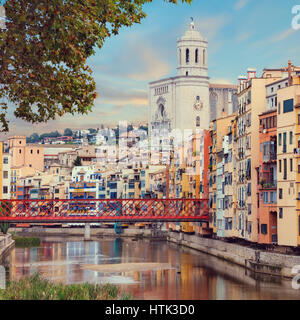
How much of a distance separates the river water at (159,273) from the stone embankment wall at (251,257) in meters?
0.77

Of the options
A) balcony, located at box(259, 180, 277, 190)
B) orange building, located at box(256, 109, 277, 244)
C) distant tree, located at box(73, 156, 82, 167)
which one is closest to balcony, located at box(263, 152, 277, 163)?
orange building, located at box(256, 109, 277, 244)

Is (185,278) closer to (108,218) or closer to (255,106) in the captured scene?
(255,106)

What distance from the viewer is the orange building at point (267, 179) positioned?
179 feet

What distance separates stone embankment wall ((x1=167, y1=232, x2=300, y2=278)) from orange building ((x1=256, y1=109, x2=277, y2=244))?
183 cm

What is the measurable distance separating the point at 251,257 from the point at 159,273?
24.6 ft

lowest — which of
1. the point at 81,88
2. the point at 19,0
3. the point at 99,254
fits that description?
the point at 99,254

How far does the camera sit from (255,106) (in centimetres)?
5866

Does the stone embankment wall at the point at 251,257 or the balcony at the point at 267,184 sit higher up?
the balcony at the point at 267,184

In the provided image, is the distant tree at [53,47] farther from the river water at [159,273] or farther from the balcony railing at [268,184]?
the balcony railing at [268,184]

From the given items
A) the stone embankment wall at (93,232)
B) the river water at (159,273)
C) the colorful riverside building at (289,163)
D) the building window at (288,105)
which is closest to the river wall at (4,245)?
the river water at (159,273)

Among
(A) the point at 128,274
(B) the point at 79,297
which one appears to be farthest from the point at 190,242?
(B) the point at 79,297

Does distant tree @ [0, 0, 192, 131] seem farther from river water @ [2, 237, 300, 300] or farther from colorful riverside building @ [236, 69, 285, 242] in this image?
colorful riverside building @ [236, 69, 285, 242]

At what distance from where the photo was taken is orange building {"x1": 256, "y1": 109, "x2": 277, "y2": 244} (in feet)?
179
